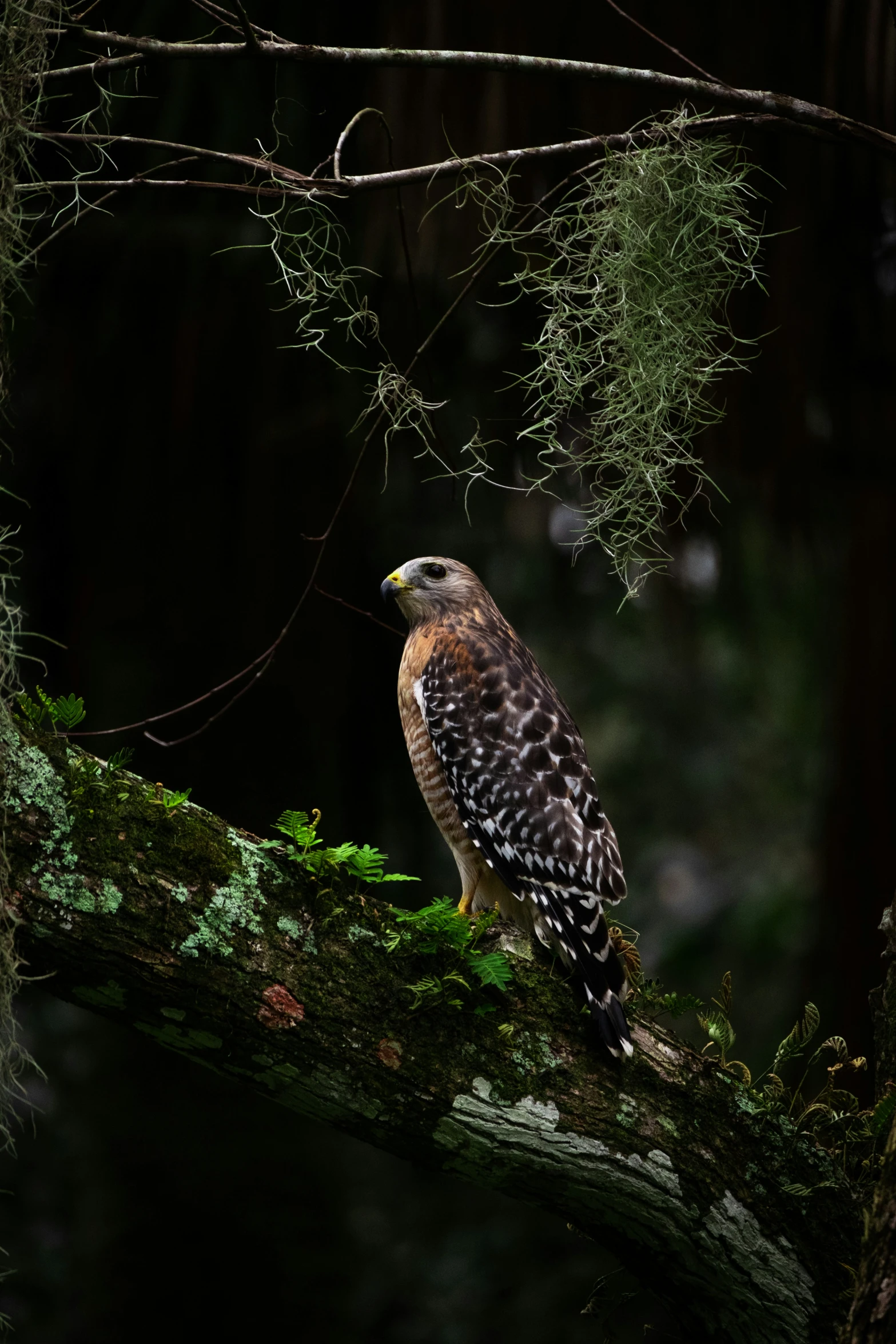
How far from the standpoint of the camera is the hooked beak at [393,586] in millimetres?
3225

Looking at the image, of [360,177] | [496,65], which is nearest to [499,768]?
[360,177]

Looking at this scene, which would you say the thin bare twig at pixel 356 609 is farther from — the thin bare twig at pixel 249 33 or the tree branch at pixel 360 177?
the thin bare twig at pixel 249 33

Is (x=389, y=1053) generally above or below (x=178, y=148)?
below

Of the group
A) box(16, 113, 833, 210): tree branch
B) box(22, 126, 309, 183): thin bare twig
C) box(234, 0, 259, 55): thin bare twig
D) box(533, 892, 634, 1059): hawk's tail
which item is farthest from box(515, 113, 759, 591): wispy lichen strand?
box(533, 892, 634, 1059): hawk's tail

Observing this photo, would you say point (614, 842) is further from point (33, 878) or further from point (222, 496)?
point (222, 496)

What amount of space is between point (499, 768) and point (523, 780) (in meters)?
0.07

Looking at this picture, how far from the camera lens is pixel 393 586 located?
10.6ft

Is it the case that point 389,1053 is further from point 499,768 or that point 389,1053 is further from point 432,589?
point 432,589

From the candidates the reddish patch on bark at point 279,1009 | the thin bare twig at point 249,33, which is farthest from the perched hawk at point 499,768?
the thin bare twig at point 249,33

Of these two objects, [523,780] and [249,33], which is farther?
[523,780]

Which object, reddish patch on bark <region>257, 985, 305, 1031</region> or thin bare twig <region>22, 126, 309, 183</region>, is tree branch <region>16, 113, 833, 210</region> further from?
reddish patch on bark <region>257, 985, 305, 1031</region>

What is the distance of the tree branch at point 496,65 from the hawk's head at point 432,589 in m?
1.59

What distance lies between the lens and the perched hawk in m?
2.57

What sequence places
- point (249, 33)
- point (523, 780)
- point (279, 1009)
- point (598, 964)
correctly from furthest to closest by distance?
1. point (523, 780)
2. point (598, 964)
3. point (279, 1009)
4. point (249, 33)
